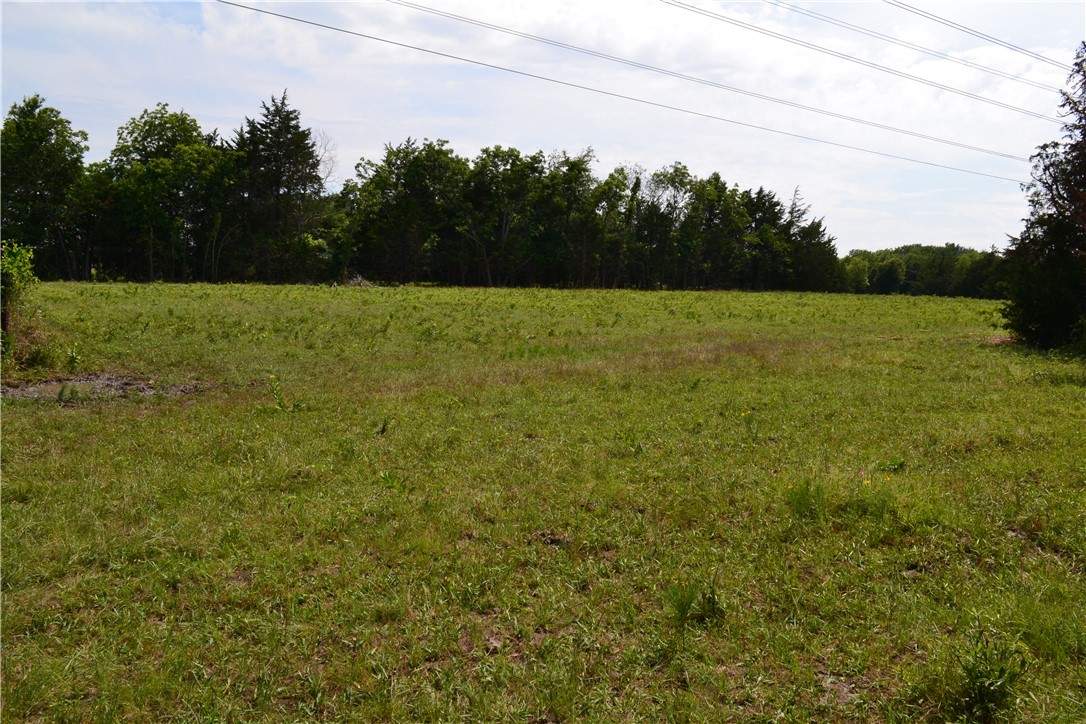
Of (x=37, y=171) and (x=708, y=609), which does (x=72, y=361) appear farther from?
(x=37, y=171)

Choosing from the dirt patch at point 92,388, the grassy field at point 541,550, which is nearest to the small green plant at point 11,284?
the grassy field at point 541,550

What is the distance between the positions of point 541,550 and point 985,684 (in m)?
3.53

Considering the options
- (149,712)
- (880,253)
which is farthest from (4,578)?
(880,253)

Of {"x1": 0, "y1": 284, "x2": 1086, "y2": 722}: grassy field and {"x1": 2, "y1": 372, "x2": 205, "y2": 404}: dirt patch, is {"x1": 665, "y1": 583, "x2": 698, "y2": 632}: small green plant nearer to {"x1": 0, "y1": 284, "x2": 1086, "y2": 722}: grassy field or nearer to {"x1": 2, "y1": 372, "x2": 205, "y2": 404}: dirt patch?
{"x1": 0, "y1": 284, "x2": 1086, "y2": 722}: grassy field

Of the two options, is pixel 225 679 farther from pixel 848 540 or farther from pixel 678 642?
pixel 848 540

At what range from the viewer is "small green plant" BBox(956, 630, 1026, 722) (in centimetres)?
384

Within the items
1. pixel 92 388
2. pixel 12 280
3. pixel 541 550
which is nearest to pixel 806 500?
pixel 541 550

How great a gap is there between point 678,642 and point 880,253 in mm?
162307

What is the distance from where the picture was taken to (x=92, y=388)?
1225cm

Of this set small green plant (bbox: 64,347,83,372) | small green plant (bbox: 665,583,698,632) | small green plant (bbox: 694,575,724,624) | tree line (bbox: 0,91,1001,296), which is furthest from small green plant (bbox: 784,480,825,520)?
tree line (bbox: 0,91,1001,296)

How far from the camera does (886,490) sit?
6.97 m

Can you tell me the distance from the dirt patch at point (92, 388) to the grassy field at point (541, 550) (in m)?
0.09

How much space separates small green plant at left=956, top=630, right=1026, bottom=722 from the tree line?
5104 cm

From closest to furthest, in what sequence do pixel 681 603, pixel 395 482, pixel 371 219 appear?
pixel 681 603 → pixel 395 482 → pixel 371 219
